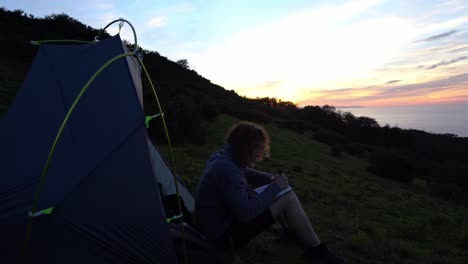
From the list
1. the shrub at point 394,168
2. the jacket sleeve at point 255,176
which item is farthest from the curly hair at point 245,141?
the shrub at point 394,168

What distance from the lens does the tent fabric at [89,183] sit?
8.09 feet

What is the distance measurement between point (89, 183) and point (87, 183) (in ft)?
0.05

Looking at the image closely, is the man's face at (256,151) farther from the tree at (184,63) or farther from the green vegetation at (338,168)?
the tree at (184,63)

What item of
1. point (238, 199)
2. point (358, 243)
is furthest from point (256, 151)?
point (358, 243)

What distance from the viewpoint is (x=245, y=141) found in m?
3.09

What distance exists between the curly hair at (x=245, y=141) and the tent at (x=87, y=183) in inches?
30.1

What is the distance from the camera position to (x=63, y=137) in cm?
265

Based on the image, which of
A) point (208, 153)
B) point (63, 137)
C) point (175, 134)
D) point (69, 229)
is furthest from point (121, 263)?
point (175, 134)

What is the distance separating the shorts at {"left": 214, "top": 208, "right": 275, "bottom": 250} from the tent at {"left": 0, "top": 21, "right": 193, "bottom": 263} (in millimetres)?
537

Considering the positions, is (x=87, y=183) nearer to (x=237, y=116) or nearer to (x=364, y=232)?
(x=364, y=232)

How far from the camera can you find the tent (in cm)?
246

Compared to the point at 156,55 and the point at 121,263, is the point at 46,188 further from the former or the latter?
the point at 156,55

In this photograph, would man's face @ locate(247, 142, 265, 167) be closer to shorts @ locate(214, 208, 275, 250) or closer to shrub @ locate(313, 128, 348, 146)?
shorts @ locate(214, 208, 275, 250)

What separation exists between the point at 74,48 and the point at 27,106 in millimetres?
722
